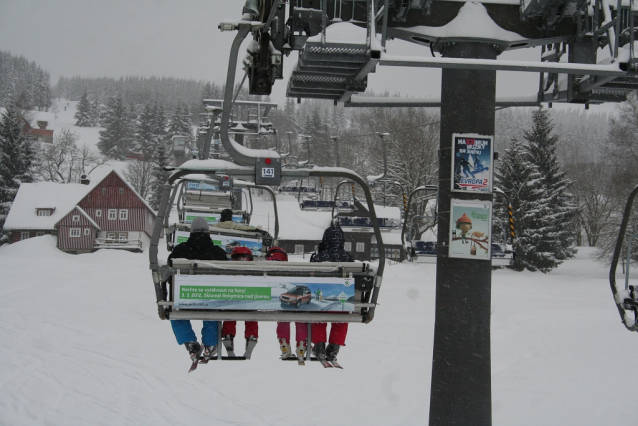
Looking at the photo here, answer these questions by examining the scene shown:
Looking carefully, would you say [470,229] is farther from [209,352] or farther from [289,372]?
[289,372]

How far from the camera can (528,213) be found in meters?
40.5

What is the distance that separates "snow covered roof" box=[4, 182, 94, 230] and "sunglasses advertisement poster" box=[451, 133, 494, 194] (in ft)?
164

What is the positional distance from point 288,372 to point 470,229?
29.1ft

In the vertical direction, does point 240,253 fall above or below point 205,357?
above

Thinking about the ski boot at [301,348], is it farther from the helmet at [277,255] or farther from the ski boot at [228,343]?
the helmet at [277,255]

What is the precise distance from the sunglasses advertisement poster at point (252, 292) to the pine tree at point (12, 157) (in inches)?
2061

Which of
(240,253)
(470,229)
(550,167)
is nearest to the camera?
(470,229)

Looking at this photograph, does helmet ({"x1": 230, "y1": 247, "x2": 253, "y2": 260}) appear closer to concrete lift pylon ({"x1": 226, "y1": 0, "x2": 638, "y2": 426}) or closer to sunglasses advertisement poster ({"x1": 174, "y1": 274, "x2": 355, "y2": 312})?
sunglasses advertisement poster ({"x1": 174, "y1": 274, "x2": 355, "y2": 312})

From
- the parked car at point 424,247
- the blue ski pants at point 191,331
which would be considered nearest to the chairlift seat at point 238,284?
the blue ski pants at point 191,331

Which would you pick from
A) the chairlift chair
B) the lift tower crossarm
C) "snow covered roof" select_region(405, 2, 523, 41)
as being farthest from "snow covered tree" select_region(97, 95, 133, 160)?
the lift tower crossarm

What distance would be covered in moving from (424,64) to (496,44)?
4.72 feet

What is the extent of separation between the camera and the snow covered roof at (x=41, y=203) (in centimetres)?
5419

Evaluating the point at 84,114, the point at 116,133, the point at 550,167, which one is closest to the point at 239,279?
the point at 550,167

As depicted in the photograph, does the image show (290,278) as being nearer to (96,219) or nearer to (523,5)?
(523,5)
